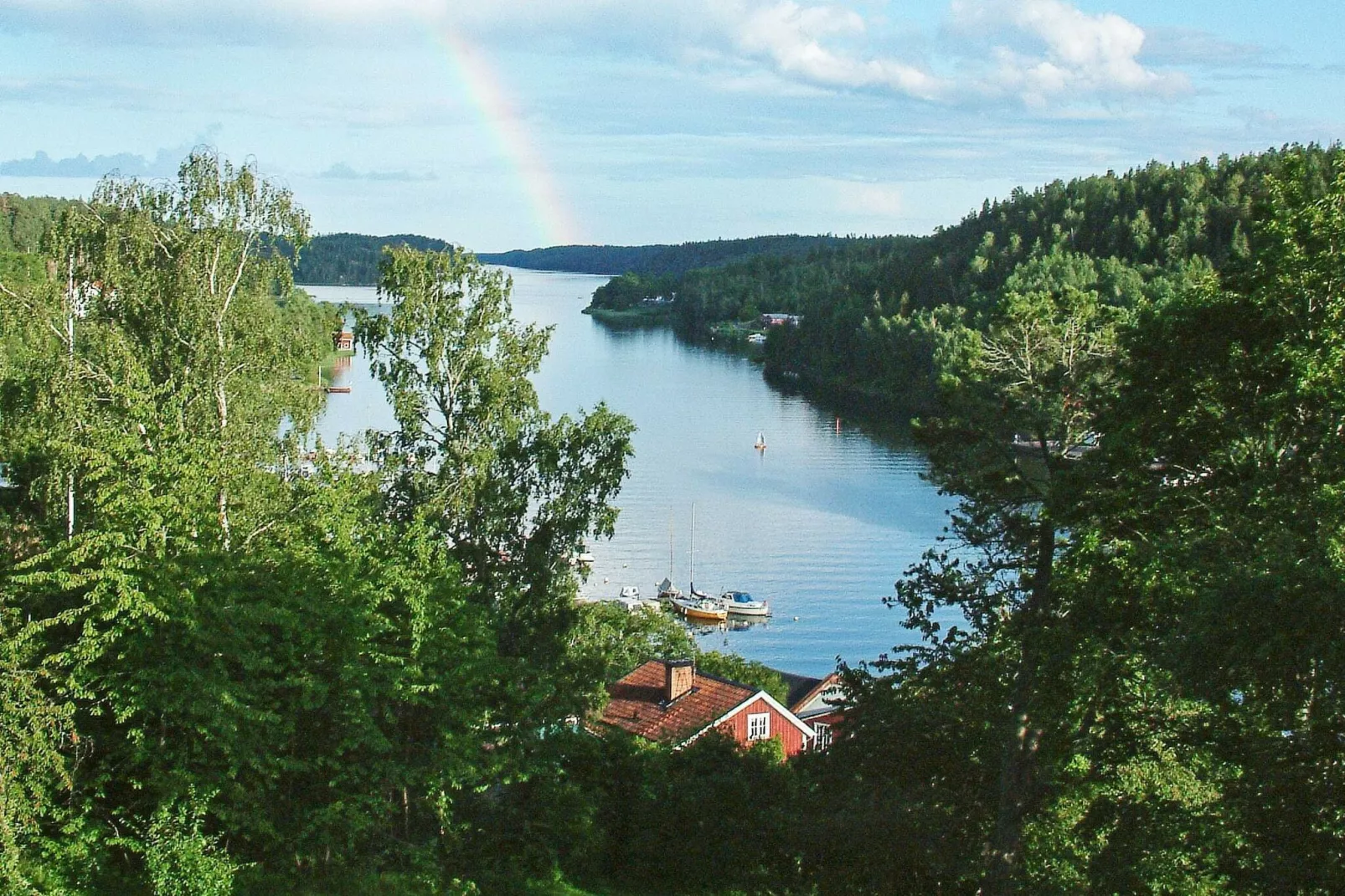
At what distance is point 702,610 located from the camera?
3075cm

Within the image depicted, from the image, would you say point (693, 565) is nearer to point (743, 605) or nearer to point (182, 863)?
point (743, 605)

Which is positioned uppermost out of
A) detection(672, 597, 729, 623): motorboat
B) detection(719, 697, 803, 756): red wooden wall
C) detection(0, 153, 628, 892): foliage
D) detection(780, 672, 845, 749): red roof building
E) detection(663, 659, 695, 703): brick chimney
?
detection(0, 153, 628, 892): foliage

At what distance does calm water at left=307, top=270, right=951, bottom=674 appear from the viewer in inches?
1162

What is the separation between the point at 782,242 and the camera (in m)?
171

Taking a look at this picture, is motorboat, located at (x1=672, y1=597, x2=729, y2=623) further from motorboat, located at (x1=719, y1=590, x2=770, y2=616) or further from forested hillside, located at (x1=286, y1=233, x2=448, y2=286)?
forested hillside, located at (x1=286, y1=233, x2=448, y2=286)

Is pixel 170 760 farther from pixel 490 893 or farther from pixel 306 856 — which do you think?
pixel 490 893

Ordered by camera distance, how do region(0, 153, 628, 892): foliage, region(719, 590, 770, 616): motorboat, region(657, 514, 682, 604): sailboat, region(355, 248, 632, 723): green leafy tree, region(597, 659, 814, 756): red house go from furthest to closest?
region(657, 514, 682, 604): sailboat → region(719, 590, 770, 616): motorboat → region(597, 659, 814, 756): red house → region(355, 248, 632, 723): green leafy tree → region(0, 153, 628, 892): foliage

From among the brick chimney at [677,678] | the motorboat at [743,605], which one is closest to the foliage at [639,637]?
the brick chimney at [677,678]

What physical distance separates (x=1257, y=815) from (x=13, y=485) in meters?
20.0

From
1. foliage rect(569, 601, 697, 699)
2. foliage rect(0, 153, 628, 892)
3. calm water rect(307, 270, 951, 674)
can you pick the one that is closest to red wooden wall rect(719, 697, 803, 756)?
foliage rect(569, 601, 697, 699)

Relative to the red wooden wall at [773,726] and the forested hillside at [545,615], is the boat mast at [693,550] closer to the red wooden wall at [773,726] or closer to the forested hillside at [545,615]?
the red wooden wall at [773,726]

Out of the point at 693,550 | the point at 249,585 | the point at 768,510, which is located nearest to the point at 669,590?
the point at 693,550

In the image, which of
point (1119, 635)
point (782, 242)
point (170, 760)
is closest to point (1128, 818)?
point (1119, 635)

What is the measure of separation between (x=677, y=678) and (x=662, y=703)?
40cm
